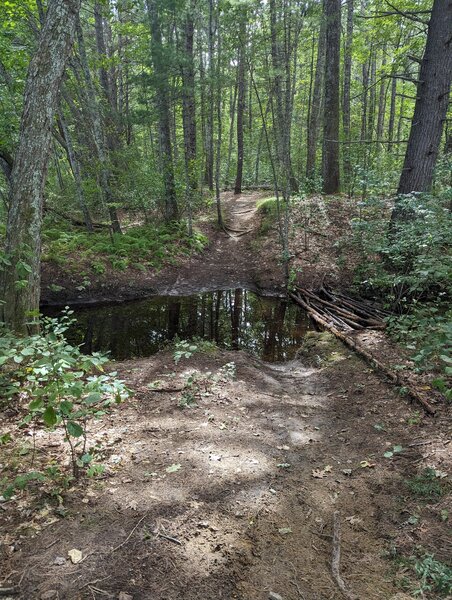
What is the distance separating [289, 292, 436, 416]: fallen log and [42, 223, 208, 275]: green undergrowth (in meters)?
6.11

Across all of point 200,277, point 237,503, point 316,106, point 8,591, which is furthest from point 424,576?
point 316,106

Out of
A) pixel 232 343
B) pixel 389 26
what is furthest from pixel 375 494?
pixel 389 26

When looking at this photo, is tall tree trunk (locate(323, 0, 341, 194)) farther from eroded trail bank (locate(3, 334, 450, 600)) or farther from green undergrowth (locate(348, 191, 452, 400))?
eroded trail bank (locate(3, 334, 450, 600))

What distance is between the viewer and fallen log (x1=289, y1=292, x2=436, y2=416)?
435 cm

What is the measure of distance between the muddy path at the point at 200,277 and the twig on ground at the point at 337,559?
8.92 m

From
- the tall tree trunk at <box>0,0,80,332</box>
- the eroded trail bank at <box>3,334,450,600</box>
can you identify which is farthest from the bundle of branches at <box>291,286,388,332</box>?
the tall tree trunk at <box>0,0,80,332</box>

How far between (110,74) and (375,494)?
22.2 m

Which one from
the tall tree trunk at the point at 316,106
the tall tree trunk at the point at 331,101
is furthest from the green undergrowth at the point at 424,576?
the tall tree trunk at the point at 316,106

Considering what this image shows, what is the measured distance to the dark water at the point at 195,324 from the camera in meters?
8.27

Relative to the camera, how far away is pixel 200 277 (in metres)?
12.8

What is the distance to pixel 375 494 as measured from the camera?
10.4ft

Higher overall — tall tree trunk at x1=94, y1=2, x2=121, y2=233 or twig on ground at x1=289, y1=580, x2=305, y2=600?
tall tree trunk at x1=94, y1=2, x2=121, y2=233

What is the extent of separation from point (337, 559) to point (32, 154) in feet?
17.8

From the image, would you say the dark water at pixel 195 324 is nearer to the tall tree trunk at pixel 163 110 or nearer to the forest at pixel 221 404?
the forest at pixel 221 404
